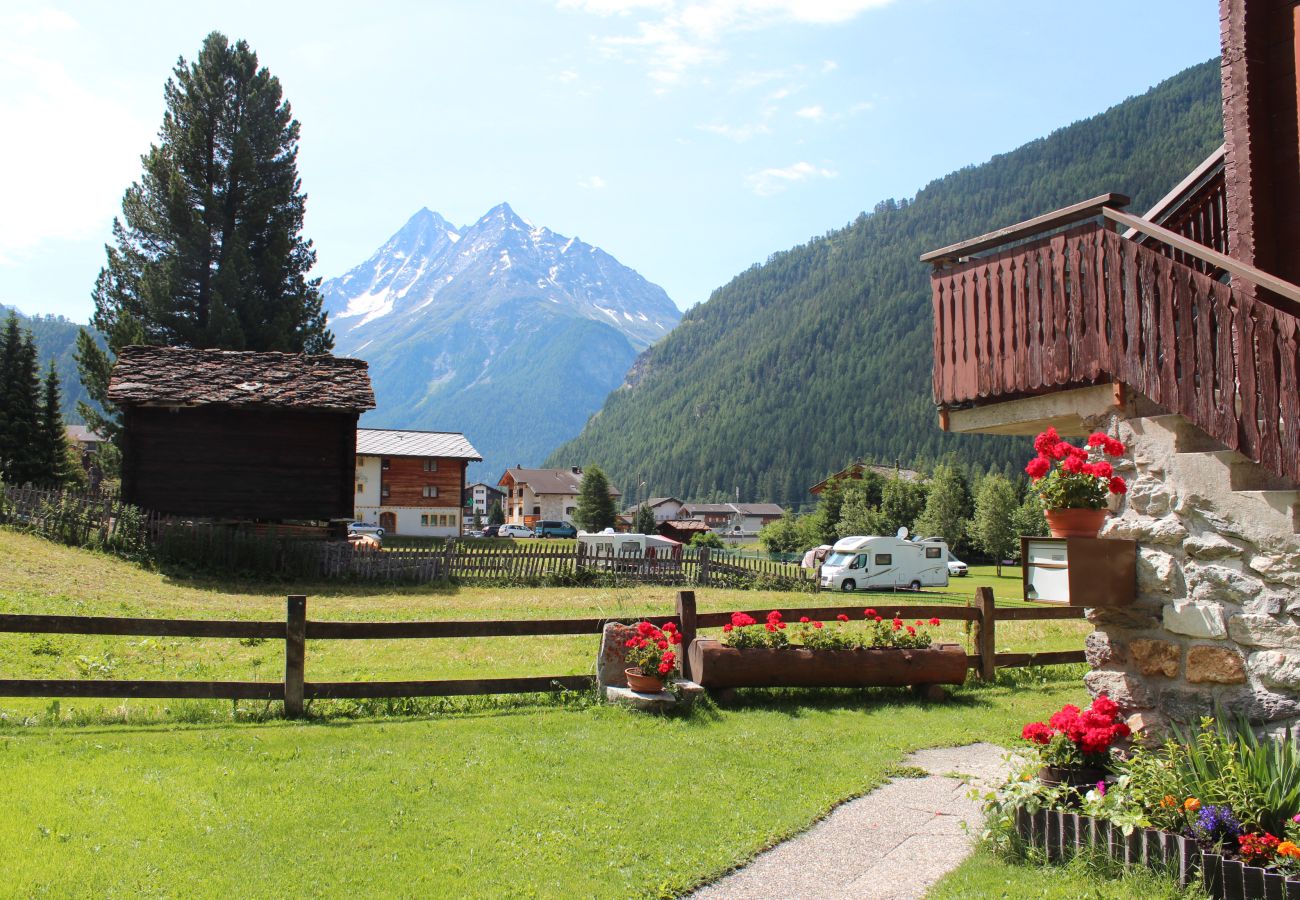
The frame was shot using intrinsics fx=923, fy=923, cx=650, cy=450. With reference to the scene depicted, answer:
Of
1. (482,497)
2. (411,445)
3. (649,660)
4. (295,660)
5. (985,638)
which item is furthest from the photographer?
(482,497)

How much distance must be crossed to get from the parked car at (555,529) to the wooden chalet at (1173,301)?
261 ft

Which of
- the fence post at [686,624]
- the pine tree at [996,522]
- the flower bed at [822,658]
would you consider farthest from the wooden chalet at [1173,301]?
the pine tree at [996,522]

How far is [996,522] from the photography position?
213ft

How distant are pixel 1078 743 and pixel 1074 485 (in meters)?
1.87

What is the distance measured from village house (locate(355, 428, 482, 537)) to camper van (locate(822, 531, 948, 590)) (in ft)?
96.0

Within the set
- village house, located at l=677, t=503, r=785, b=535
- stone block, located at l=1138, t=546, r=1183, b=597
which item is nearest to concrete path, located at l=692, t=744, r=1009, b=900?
stone block, located at l=1138, t=546, r=1183, b=597

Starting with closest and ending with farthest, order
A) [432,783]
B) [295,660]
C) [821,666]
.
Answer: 1. [432,783]
2. [295,660]
3. [821,666]

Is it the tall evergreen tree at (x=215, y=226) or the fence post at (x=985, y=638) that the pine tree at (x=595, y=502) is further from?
the fence post at (x=985, y=638)

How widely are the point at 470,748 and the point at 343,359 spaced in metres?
28.4

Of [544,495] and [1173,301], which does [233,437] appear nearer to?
[1173,301]

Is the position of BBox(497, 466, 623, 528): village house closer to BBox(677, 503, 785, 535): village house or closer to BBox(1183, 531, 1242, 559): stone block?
BBox(677, 503, 785, 535): village house

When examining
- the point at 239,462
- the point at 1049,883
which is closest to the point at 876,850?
the point at 1049,883

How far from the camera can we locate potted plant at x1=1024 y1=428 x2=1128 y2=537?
22.5ft

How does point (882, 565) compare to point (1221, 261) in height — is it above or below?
below
